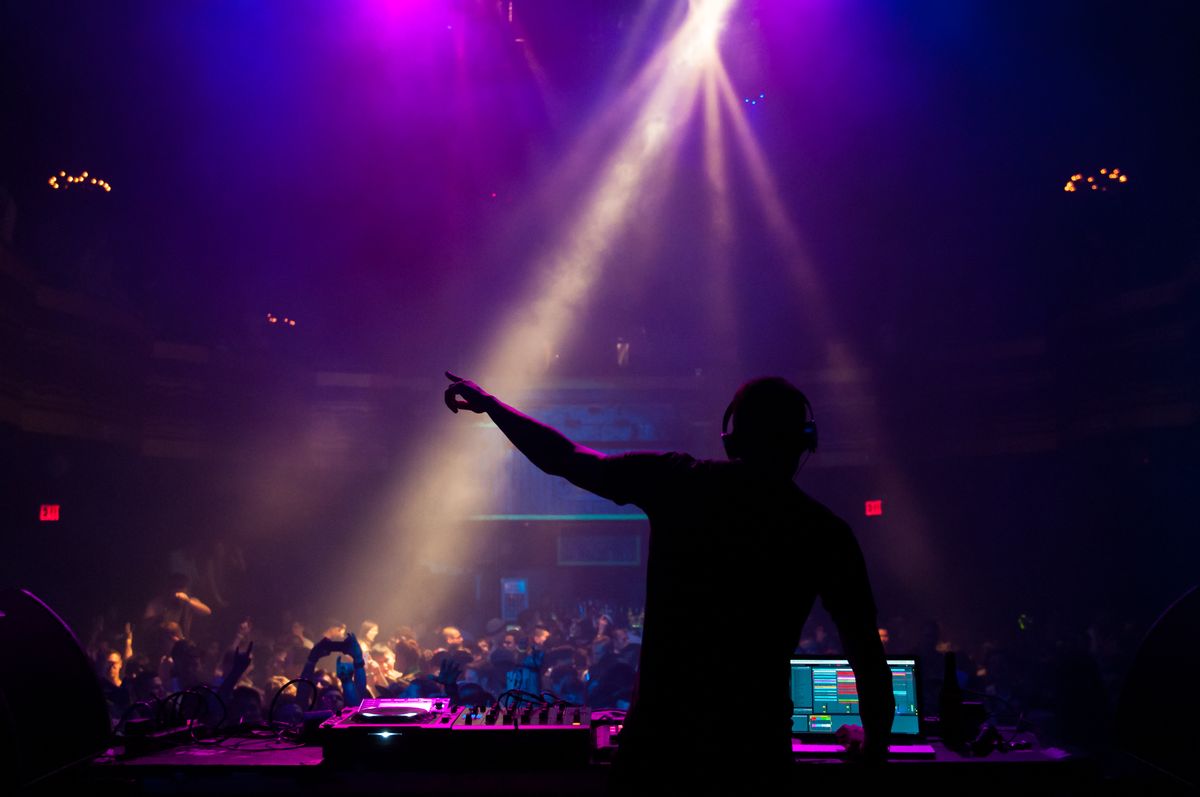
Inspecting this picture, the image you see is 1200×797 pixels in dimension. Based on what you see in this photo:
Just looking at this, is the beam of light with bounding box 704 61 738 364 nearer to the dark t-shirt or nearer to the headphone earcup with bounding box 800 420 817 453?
the headphone earcup with bounding box 800 420 817 453

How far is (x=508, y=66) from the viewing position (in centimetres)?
1004

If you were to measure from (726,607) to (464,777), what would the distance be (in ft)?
6.08

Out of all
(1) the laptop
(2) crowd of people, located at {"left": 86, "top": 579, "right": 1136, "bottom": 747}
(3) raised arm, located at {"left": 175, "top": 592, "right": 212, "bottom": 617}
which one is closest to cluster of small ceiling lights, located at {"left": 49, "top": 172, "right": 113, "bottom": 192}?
(2) crowd of people, located at {"left": 86, "top": 579, "right": 1136, "bottom": 747}

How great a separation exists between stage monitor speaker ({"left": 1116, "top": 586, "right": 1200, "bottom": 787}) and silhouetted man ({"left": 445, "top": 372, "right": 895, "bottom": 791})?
6.32ft

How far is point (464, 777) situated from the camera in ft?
10.7

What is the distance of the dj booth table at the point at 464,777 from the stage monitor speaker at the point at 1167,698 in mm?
264

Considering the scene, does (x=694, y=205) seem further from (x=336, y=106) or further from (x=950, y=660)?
(x=950, y=660)

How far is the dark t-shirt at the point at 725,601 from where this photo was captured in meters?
1.95

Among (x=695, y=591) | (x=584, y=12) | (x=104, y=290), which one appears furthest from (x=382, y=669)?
(x=695, y=591)

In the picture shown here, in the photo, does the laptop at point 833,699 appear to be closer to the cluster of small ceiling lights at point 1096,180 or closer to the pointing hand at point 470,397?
the pointing hand at point 470,397

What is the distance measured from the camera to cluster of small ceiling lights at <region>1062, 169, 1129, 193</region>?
470 inches

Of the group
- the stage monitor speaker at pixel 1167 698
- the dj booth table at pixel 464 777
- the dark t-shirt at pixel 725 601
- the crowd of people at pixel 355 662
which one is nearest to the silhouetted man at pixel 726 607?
the dark t-shirt at pixel 725 601

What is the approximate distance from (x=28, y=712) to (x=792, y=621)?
280cm

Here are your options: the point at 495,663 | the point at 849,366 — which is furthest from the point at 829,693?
the point at 849,366
